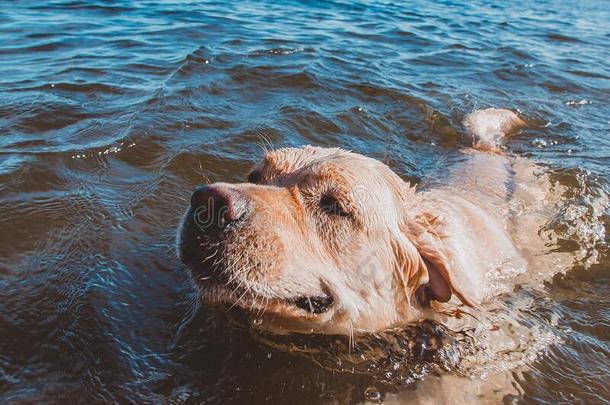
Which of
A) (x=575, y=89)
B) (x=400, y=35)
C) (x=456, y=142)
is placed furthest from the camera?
(x=400, y=35)

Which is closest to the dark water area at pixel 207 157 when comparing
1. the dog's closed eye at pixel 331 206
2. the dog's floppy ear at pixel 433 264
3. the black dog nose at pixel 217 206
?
the dog's floppy ear at pixel 433 264

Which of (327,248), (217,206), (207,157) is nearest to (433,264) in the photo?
(327,248)

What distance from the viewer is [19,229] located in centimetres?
463

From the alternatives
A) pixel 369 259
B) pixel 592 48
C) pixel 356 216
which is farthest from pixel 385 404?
pixel 592 48

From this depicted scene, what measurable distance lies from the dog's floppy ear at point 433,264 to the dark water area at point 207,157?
1.21 ft

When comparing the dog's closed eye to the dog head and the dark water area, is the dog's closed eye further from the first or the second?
the dark water area

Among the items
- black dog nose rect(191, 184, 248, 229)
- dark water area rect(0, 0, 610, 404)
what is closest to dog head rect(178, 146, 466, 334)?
black dog nose rect(191, 184, 248, 229)

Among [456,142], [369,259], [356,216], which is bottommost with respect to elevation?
[456,142]

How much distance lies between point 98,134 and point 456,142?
4658 mm

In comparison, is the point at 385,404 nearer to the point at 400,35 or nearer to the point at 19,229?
the point at 19,229

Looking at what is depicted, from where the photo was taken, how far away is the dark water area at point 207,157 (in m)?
3.66

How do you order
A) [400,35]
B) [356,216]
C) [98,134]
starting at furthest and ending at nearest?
[400,35] → [98,134] → [356,216]

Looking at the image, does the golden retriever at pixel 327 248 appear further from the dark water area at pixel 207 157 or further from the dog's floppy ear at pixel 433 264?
the dark water area at pixel 207 157

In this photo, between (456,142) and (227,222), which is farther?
(456,142)
